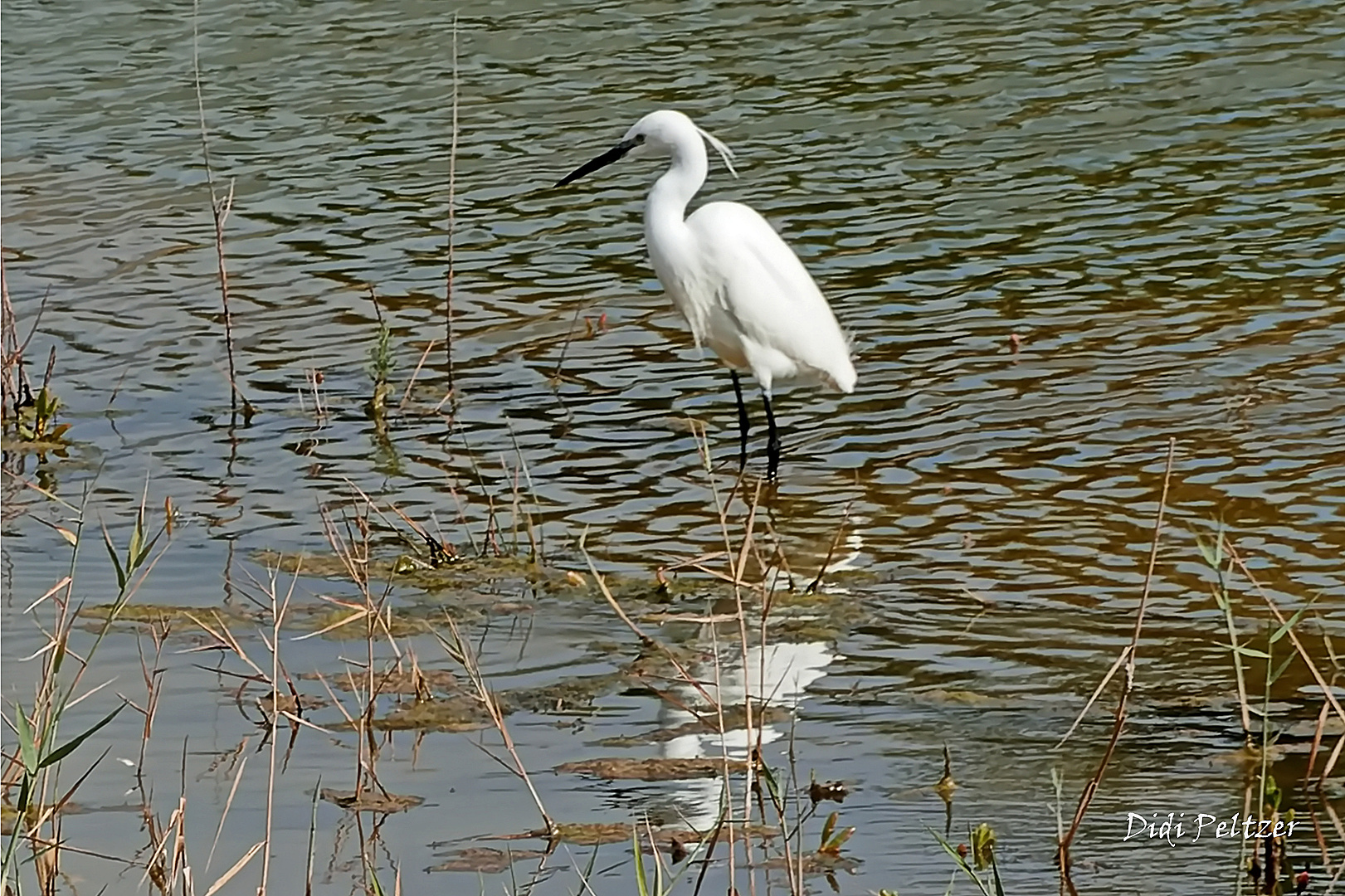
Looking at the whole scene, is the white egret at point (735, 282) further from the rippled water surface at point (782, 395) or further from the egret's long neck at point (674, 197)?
the rippled water surface at point (782, 395)

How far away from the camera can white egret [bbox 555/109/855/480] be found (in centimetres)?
663

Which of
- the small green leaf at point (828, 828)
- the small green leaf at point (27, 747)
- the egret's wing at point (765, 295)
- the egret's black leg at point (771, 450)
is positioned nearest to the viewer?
the small green leaf at point (27, 747)

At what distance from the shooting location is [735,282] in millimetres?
6625

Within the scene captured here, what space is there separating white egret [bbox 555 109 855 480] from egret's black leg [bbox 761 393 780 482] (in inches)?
0.6

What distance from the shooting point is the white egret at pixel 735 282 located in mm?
6629

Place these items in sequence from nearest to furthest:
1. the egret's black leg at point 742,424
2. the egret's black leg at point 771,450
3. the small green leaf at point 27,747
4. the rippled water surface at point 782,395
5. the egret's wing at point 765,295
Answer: the small green leaf at point 27,747 < the rippled water surface at point 782,395 < the egret's black leg at point 771,450 < the egret's black leg at point 742,424 < the egret's wing at point 765,295

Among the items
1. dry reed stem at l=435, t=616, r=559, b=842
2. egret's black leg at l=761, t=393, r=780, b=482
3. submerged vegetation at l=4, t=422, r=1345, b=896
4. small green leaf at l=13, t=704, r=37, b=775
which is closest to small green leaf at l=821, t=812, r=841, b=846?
submerged vegetation at l=4, t=422, r=1345, b=896

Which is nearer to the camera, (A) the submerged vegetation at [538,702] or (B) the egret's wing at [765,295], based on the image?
(A) the submerged vegetation at [538,702]

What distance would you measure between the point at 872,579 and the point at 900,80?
6164 millimetres

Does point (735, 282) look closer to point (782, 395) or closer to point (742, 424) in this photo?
point (742, 424)

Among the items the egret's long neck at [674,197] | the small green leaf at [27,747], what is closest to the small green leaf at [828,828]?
the small green leaf at [27,747]

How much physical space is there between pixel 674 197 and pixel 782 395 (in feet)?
3.32

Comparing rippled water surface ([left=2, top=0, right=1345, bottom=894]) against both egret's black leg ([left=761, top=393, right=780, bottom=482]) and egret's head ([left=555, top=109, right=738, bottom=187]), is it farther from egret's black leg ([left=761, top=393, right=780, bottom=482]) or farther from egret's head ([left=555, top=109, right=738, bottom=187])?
egret's head ([left=555, top=109, right=738, bottom=187])

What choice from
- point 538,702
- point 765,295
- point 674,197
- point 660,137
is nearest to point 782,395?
point 765,295
